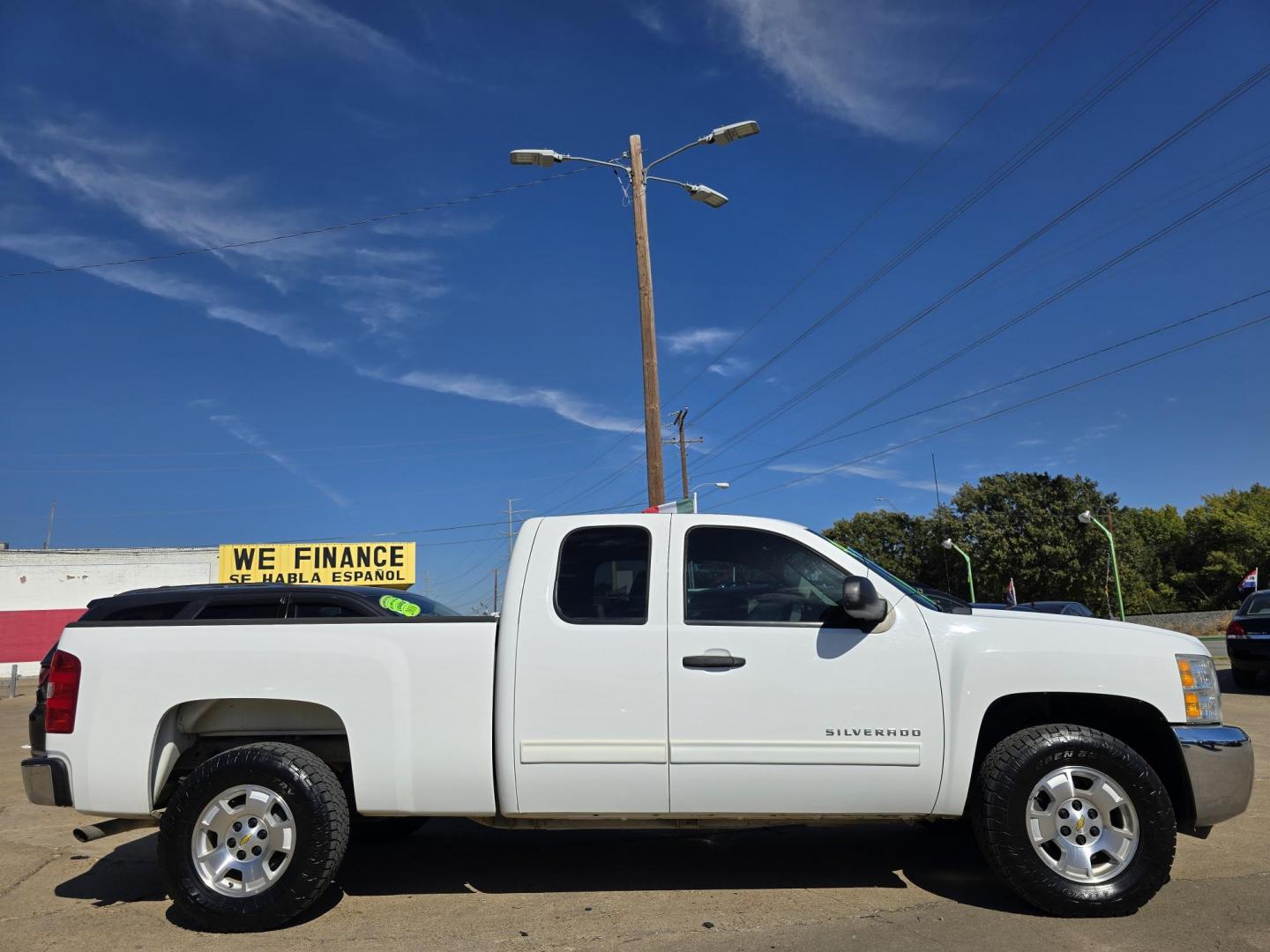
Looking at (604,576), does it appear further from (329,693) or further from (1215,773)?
(1215,773)

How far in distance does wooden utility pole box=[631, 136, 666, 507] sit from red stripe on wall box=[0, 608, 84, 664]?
31.3m

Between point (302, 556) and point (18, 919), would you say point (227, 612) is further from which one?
point (302, 556)

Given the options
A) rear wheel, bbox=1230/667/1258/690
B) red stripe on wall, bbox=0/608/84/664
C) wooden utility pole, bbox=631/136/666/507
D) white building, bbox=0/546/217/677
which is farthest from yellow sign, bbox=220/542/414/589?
rear wheel, bbox=1230/667/1258/690

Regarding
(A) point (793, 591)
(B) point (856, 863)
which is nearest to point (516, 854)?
(B) point (856, 863)

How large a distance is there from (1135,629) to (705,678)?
7.21 feet

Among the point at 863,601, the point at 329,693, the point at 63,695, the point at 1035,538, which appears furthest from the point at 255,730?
the point at 1035,538

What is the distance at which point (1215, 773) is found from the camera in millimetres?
4254

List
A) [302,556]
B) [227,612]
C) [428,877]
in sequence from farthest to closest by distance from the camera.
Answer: [302,556] < [227,612] < [428,877]

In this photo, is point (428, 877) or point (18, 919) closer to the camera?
point (18, 919)

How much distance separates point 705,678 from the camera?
4.32m

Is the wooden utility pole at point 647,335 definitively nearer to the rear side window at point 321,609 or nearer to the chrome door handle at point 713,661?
the rear side window at point 321,609

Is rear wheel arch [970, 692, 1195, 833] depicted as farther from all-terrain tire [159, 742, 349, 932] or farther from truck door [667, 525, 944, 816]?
all-terrain tire [159, 742, 349, 932]

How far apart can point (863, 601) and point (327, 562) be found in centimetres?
3852

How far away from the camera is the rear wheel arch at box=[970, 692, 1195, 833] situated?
446cm
